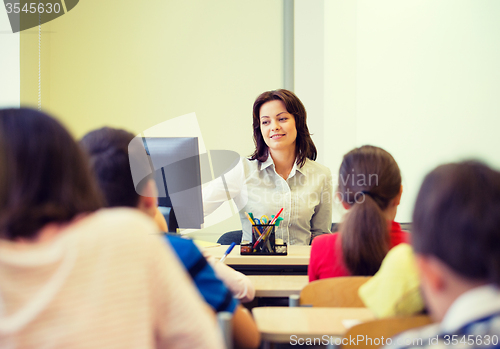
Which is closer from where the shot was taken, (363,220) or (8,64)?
(363,220)

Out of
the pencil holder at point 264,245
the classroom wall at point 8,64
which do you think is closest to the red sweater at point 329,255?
the pencil holder at point 264,245

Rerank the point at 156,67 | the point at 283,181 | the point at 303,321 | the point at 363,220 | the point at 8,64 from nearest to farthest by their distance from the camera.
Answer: the point at 303,321 < the point at 363,220 < the point at 283,181 < the point at 8,64 < the point at 156,67

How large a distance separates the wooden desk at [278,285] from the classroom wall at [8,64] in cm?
234

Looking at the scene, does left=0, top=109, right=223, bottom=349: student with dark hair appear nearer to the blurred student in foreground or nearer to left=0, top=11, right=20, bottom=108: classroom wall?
the blurred student in foreground

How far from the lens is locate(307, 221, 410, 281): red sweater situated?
4.50 ft

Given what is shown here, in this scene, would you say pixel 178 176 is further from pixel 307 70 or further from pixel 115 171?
pixel 307 70

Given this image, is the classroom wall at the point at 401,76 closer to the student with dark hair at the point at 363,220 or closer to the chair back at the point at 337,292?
the student with dark hair at the point at 363,220

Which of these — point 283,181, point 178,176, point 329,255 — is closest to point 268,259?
point 329,255

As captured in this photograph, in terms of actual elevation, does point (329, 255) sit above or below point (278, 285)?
above

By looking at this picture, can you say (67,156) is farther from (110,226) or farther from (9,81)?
(9,81)

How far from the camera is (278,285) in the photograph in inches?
57.3

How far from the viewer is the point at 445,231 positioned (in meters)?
0.62

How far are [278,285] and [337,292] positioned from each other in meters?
0.36

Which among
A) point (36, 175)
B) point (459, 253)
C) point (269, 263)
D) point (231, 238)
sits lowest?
point (231, 238)
